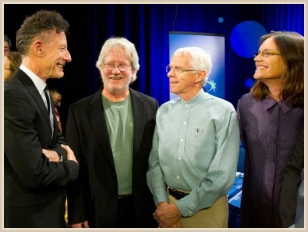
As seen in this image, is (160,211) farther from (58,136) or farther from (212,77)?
(212,77)

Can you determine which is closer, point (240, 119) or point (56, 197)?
point (56, 197)

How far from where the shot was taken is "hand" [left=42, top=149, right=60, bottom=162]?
6.15ft

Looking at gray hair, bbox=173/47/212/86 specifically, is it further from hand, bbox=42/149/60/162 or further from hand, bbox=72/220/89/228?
hand, bbox=72/220/89/228

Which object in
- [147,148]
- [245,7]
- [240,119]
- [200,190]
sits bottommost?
[200,190]

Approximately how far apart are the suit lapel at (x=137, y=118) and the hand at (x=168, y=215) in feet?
1.21

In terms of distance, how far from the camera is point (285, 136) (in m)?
2.15

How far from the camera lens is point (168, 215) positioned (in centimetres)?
225

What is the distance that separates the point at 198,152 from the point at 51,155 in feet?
2.74

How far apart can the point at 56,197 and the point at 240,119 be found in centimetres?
120

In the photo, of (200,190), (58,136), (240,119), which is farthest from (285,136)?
(58,136)

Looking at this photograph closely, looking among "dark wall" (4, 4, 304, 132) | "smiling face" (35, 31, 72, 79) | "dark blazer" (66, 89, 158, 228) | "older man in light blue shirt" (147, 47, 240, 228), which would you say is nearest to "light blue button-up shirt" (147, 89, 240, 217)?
"older man in light blue shirt" (147, 47, 240, 228)

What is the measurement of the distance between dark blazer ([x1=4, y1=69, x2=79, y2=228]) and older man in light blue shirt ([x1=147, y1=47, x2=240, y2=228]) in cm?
61

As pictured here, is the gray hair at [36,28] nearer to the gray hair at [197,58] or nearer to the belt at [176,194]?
the gray hair at [197,58]

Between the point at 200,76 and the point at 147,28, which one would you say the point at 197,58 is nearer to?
the point at 200,76
